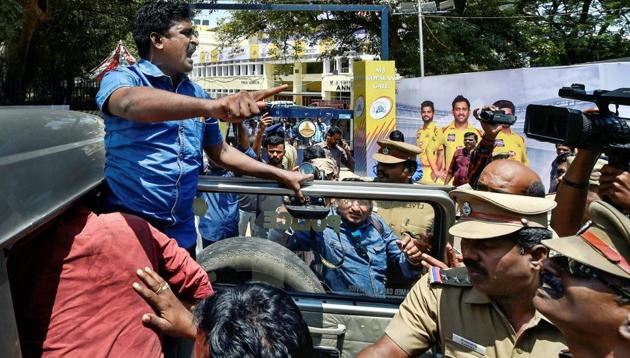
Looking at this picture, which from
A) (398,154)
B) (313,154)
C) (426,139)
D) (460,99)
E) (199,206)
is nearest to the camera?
(199,206)

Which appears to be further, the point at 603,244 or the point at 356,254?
the point at 356,254

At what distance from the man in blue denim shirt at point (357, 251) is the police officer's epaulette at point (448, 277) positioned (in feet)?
0.76

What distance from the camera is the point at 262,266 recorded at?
97.3 inches

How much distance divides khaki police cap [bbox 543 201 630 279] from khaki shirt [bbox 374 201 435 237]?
0.93m

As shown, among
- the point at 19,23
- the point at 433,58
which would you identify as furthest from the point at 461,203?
the point at 433,58

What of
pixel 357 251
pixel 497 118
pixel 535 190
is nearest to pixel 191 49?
pixel 357 251

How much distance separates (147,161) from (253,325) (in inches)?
35.7

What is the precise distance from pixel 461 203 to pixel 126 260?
1173 mm

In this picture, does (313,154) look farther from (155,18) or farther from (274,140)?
(155,18)

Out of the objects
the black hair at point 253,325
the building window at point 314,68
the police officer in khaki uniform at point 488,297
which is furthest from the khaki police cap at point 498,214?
the building window at point 314,68

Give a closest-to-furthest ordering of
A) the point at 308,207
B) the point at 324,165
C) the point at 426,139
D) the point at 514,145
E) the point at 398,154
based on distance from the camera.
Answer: the point at 308,207, the point at 398,154, the point at 324,165, the point at 514,145, the point at 426,139

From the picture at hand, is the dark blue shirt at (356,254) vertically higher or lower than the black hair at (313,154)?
lower

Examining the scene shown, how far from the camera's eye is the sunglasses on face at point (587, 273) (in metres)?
1.28

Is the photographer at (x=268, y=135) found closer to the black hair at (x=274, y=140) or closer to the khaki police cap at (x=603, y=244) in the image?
the black hair at (x=274, y=140)
